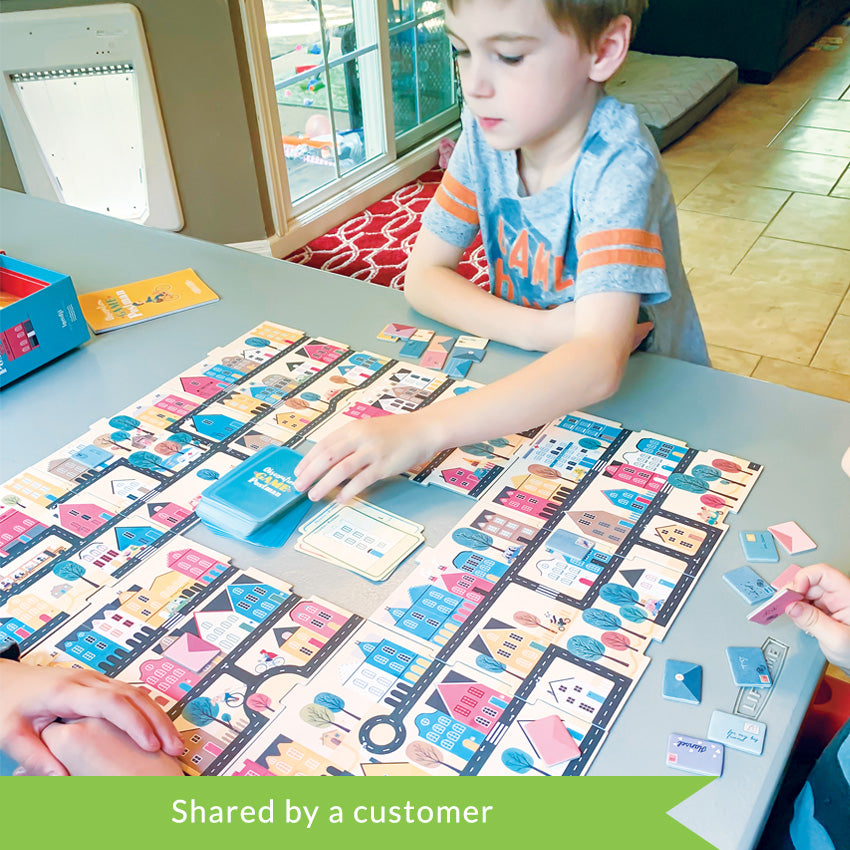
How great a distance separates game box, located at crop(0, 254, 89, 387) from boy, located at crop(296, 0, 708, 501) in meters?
0.43

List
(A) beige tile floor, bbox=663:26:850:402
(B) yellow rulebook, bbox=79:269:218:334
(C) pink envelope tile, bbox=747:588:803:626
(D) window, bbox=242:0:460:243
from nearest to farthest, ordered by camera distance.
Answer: (C) pink envelope tile, bbox=747:588:803:626 < (B) yellow rulebook, bbox=79:269:218:334 < (A) beige tile floor, bbox=663:26:850:402 < (D) window, bbox=242:0:460:243

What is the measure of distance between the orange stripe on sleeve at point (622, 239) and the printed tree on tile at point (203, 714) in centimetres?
64

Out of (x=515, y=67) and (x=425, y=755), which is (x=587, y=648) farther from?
(x=515, y=67)

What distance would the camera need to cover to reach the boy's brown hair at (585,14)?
0.85m

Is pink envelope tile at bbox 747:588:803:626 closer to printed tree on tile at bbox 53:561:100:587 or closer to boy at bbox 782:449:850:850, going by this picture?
boy at bbox 782:449:850:850

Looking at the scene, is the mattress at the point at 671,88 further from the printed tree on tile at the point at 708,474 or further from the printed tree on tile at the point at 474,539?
the printed tree on tile at the point at 474,539

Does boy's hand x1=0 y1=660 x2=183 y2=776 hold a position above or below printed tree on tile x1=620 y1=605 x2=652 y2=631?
above

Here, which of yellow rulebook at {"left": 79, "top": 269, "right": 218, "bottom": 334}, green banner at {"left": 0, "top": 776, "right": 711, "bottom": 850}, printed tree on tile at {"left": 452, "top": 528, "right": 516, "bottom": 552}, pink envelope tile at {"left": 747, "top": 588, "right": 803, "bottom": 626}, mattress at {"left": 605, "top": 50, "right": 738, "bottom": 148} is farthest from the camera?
mattress at {"left": 605, "top": 50, "right": 738, "bottom": 148}

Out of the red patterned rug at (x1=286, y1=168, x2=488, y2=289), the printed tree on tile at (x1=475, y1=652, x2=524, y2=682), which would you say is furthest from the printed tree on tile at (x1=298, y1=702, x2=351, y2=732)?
the red patterned rug at (x1=286, y1=168, x2=488, y2=289)

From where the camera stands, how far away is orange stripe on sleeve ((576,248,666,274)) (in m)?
0.93

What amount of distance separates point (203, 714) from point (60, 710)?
0.10 metres

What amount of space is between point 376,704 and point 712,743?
0.79ft

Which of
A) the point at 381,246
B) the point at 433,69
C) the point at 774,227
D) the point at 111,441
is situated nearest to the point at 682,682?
the point at 111,441

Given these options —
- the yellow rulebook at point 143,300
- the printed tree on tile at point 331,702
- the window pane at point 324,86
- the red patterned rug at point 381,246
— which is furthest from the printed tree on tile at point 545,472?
the window pane at point 324,86
